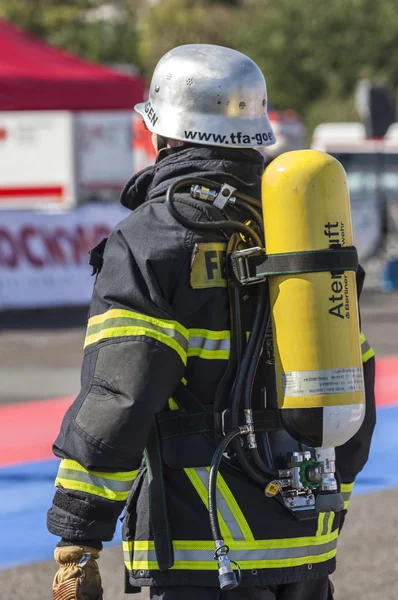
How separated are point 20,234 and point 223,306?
38.1 feet

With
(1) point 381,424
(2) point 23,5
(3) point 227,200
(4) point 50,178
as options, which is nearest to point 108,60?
(2) point 23,5

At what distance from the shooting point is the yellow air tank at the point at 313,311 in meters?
2.59

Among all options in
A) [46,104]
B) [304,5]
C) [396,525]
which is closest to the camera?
[396,525]

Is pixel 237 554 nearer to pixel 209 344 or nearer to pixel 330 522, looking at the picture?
pixel 330 522

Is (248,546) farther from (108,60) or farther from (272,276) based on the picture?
(108,60)

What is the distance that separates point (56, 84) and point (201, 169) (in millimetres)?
11029

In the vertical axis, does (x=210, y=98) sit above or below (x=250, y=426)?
above

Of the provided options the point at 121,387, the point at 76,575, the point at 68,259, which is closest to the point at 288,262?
the point at 121,387

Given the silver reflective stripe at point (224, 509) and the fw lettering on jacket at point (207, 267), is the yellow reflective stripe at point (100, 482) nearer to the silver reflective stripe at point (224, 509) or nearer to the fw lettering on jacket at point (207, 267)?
the silver reflective stripe at point (224, 509)

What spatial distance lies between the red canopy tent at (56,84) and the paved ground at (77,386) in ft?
8.24

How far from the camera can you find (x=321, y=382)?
102 inches

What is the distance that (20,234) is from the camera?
14.1 metres

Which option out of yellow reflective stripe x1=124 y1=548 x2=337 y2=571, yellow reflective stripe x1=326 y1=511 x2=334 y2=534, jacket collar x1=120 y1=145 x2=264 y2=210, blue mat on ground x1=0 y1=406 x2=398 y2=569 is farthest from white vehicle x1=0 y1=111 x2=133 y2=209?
yellow reflective stripe x1=124 y1=548 x2=337 y2=571

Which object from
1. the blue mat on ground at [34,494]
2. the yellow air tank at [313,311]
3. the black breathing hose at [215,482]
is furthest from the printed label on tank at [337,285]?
the blue mat on ground at [34,494]
